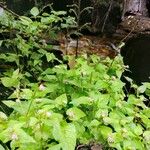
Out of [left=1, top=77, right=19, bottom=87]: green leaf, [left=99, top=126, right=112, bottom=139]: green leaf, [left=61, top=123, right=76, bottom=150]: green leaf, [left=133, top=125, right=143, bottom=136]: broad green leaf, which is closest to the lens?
[left=61, top=123, right=76, bottom=150]: green leaf

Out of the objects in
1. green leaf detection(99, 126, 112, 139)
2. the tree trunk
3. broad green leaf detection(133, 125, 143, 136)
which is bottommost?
the tree trunk

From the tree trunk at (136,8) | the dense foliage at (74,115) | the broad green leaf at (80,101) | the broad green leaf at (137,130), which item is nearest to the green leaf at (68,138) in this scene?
the dense foliage at (74,115)

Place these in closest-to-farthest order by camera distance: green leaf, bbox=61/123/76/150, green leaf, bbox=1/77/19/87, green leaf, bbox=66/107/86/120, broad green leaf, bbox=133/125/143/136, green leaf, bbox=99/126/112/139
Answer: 1. green leaf, bbox=61/123/76/150
2. green leaf, bbox=66/107/86/120
3. green leaf, bbox=99/126/112/139
4. broad green leaf, bbox=133/125/143/136
5. green leaf, bbox=1/77/19/87

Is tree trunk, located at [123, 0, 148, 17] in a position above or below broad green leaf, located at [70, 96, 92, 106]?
below

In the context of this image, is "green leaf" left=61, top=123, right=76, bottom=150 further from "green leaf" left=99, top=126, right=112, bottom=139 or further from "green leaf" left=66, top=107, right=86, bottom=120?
"green leaf" left=99, top=126, right=112, bottom=139

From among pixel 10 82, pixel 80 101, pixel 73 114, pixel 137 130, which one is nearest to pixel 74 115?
pixel 73 114

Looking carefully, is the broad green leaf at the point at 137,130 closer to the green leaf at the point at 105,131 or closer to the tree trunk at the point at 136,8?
the green leaf at the point at 105,131

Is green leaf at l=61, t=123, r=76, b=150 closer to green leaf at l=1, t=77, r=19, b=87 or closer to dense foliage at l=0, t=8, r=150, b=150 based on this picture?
dense foliage at l=0, t=8, r=150, b=150

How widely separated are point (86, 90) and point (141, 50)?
2708 millimetres

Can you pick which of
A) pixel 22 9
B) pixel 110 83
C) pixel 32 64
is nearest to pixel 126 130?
pixel 110 83

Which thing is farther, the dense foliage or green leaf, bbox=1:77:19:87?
green leaf, bbox=1:77:19:87

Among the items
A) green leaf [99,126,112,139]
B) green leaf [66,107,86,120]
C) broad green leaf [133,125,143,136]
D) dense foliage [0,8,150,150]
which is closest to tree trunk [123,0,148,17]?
dense foliage [0,8,150,150]

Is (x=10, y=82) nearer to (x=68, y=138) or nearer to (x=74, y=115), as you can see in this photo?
(x=74, y=115)

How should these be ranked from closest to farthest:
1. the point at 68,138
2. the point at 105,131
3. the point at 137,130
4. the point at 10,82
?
the point at 68,138
the point at 105,131
the point at 137,130
the point at 10,82
